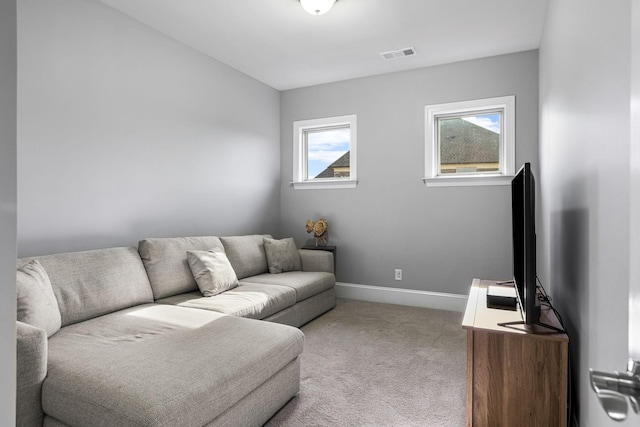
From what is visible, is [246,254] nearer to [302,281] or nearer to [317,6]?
[302,281]

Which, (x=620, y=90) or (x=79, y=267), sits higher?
(x=620, y=90)

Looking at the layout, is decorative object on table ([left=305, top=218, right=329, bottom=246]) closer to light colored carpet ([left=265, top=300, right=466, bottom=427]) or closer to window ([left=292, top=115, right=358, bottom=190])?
window ([left=292, top=115, right=358, bottom=190])

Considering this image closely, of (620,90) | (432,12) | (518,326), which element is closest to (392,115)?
(432,12)

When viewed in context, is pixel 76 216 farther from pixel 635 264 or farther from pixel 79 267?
pixel 635 264

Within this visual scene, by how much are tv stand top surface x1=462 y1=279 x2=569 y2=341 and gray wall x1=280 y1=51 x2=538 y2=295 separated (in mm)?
1675

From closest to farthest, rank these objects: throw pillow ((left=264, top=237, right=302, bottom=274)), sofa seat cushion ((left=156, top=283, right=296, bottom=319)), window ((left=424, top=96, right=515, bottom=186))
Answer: sofa seat cushion ((left=156, top=283, right=296, bottom=319)), window ((left=424, top=96, right=515, bottom=186)), throw pillow ((left=264, top=237, right=302, bottom=274))

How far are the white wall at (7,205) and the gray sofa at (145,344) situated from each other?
74 cm

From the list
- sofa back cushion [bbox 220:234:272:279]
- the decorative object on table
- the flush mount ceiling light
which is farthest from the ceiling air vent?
sofa back cushion [bbox 220:234:272:279]

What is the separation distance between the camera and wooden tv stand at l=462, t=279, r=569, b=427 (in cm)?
154

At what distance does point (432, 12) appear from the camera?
113 inches

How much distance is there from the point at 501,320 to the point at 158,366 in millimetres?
1589

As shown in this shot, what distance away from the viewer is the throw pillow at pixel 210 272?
2852 millimetres

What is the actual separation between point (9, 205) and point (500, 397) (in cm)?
185

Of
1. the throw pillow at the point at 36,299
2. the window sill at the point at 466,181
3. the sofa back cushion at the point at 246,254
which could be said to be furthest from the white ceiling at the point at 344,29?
the throw pillow at the point at 36,299
